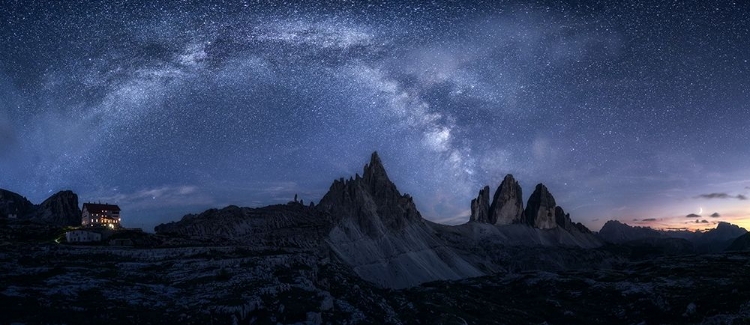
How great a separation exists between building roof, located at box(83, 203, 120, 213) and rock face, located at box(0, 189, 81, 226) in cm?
2657

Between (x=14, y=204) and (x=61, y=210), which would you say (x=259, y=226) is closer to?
(x=61, y=210)

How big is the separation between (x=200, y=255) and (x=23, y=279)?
3527cm

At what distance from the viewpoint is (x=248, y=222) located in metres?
166

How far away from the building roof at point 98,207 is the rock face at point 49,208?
26.6 meters

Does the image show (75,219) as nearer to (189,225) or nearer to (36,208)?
(36,208)

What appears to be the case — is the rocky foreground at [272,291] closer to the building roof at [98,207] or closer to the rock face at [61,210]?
the building roof at [98,207]

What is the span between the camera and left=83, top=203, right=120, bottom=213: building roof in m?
160

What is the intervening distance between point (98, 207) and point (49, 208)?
37.5 m

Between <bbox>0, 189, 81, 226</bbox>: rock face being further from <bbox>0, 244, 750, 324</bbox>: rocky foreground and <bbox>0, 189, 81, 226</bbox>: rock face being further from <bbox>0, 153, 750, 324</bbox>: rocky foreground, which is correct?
<bbox>0, 244, 750, 324</bbox>: rocky foreground

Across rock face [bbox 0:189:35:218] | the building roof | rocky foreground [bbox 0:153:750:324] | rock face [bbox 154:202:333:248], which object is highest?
rock face [bbox 0:189:35:218]

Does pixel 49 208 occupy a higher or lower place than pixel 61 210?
higher

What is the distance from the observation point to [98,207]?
16162cm

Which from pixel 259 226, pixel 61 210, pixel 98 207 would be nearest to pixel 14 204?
pixel 61 210

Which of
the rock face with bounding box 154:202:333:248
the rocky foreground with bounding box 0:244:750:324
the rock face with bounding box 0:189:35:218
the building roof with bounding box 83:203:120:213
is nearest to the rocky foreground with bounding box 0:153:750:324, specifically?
the rocky foreground with bounding box 0:244:750:324
